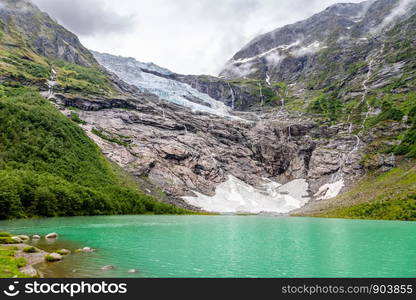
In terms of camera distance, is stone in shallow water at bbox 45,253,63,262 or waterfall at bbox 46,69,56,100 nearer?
stone in shallow water at bbox 45,253,63,262

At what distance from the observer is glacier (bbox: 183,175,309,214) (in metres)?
138

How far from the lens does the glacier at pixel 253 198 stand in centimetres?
13850

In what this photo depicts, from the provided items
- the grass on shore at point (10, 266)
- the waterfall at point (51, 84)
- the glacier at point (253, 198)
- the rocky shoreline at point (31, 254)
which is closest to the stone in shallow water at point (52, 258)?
the rocky shoreline at point (31, 254)

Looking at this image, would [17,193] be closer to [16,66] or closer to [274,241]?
[274,241]

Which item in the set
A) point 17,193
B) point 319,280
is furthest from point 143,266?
point 17,193

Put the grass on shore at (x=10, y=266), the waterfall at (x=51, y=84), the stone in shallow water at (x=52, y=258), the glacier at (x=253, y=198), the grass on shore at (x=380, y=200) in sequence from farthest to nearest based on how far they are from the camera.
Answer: the waterfall at (x=51, y=84) < the glacier at (x=253, y=198) < the grass on shore at (x=380, y=200) < the stone in shallow water at (x=52, y=258) < the grass on shore at (x=10, y=266)

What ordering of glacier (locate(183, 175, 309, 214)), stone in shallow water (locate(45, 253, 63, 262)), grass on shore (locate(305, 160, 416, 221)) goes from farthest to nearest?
glacier (locate(183, 175, 309, 214)), grass on shore (locate(305, 160, 416, 221)), stone in shallow water (locate(45, 253, 63, 262))

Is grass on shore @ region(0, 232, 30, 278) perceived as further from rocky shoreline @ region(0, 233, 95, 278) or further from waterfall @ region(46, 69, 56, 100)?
waterfall @ region(46, 69, 56, 100)

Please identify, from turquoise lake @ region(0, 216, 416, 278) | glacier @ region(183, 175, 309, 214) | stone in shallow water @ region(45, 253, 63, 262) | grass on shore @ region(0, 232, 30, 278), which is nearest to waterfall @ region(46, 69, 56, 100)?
glacier @ region(183, 175, 309, 214)

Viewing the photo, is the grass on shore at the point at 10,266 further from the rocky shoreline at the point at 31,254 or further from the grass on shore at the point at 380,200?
the grass on shore at the point at 380,200

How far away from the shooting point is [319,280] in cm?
2081

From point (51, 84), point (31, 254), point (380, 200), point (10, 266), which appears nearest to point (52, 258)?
point (31, 254)

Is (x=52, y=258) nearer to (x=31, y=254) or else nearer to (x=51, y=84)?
(x=31, y=254)

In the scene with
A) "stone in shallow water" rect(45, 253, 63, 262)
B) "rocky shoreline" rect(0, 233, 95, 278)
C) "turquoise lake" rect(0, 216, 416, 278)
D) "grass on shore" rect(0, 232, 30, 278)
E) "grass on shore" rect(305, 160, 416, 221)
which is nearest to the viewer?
"grass on shore" rect(0, 232, 30, 278)
